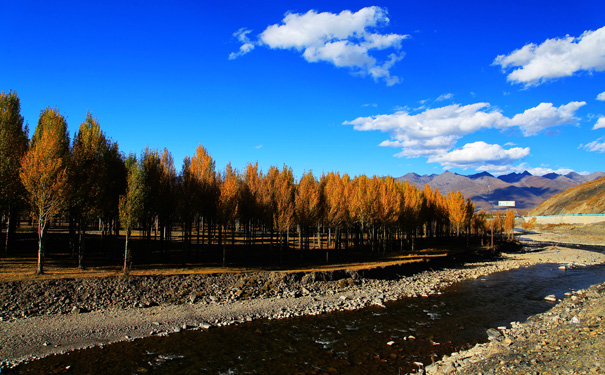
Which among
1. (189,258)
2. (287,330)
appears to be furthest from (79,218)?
(287,330)

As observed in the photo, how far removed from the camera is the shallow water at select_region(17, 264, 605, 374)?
1477cm

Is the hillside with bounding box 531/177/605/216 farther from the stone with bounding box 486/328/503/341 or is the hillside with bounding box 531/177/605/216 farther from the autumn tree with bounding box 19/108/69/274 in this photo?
the autumn tree with bounding box 19/108/69/274

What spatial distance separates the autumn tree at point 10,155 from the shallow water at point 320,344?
60.0ft

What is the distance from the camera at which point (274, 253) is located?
45.6 m

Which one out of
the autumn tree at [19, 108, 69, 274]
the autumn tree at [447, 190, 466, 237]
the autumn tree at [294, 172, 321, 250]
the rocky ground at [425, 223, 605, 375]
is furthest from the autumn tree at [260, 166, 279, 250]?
the autumn tree at [447, 190, 466, 237]

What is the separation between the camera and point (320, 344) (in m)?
17.6

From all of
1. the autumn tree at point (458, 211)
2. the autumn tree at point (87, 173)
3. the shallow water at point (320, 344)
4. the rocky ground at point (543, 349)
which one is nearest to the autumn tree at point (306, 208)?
the shallow water at point (320, 344)

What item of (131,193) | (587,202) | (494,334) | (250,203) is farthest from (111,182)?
(587,202)

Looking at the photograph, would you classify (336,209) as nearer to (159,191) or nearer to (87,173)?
(159,191)

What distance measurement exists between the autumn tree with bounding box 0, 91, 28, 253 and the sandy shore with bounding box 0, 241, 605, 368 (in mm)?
12761

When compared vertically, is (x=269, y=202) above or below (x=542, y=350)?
above

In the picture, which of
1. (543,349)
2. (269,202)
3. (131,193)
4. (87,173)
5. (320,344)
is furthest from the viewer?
(269,202)

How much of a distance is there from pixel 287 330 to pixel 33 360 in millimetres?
12100

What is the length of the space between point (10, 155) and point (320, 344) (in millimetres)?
29979
